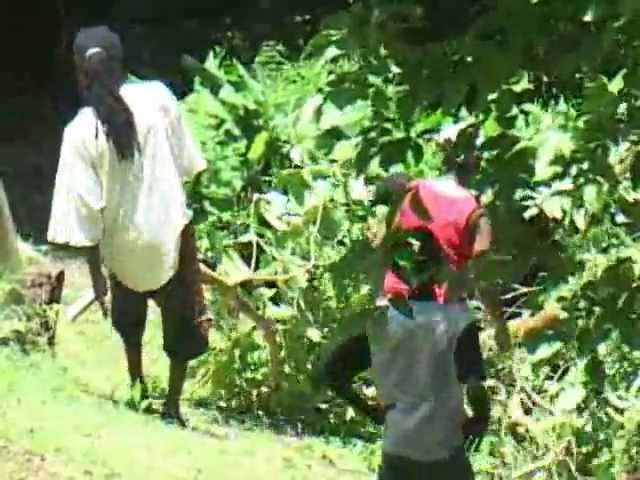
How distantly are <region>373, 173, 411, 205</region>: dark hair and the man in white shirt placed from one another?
3768 mm

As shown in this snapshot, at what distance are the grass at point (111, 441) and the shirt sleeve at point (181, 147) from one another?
1.02 metres

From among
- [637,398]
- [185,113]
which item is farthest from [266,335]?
[637,398]

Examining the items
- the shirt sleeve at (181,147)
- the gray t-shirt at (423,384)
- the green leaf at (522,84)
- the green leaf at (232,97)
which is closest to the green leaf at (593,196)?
the green leaf at (522,84)

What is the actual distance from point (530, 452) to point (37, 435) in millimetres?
1988

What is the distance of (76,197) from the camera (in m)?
5.88

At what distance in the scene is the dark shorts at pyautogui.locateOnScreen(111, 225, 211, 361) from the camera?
6.25 metres

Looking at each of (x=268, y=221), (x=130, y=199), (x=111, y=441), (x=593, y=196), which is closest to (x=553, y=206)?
(x=593, y=196)

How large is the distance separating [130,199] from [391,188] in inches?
157

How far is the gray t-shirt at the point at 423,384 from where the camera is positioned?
379cm

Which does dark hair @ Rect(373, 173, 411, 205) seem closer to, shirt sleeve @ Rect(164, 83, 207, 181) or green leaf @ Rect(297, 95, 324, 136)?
green leaf @ Rect(297, 95, 324, 136)

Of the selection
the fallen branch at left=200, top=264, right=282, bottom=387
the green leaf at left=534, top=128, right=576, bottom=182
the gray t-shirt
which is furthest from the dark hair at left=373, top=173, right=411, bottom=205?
the fallen branch at left=200, top=264, right=282, bottom=387

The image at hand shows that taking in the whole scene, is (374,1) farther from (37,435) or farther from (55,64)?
→ (55,64)

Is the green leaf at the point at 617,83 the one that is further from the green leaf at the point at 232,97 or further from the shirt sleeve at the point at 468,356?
the green leaf at the point at 232,97

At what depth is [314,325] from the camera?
7137mm
